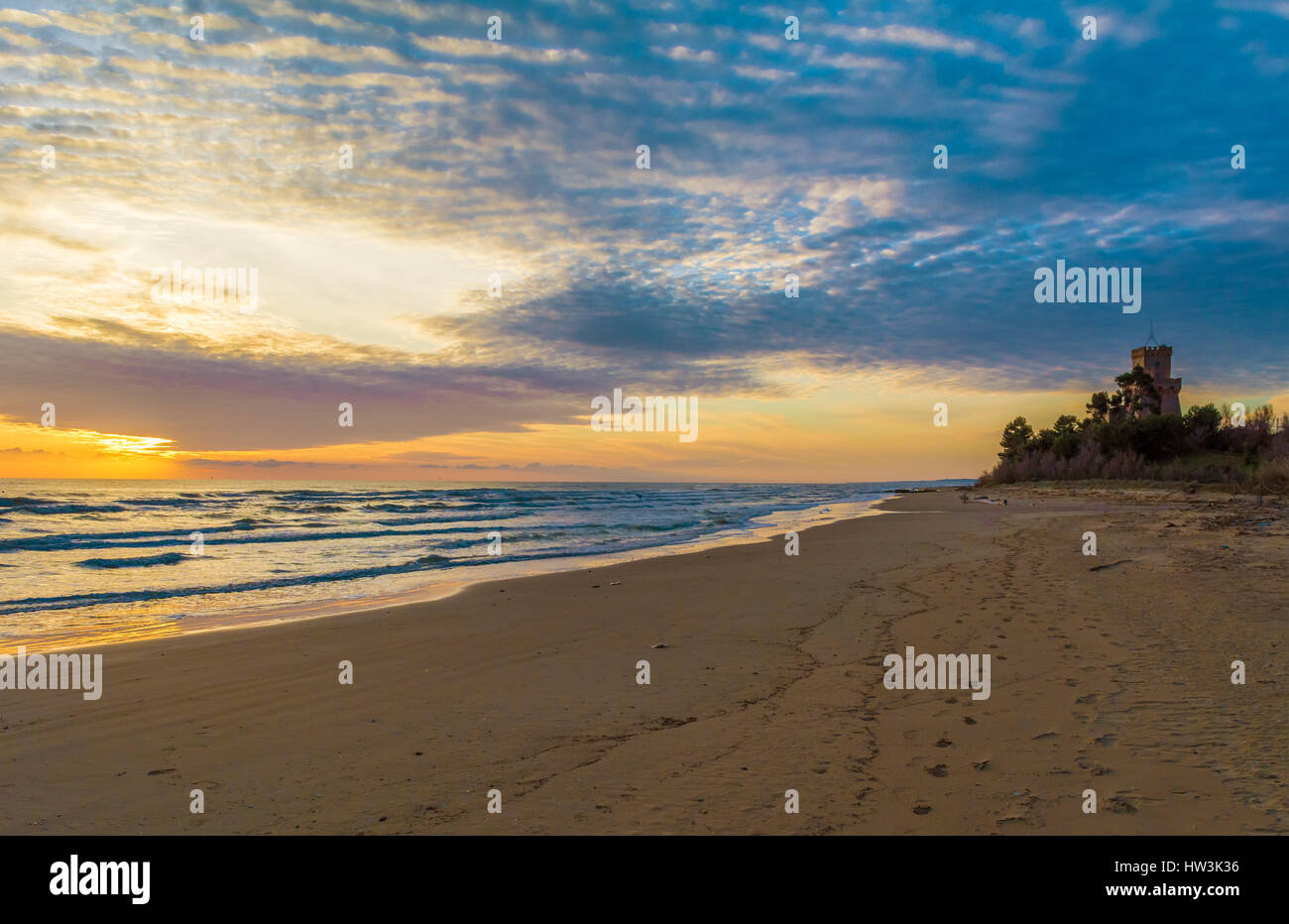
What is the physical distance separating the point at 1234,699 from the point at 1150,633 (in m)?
2.64

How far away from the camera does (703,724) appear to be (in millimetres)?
5859

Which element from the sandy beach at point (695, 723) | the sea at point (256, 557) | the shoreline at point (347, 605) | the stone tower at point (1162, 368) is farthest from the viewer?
the stone tower at point (1162, 368)

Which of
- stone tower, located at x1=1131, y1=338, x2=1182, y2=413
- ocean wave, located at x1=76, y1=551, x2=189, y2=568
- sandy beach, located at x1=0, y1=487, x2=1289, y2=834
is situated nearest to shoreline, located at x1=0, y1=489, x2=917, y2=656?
sandy beach, located at x1=0, y1=487, x2=1289, y2=834

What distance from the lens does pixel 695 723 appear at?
592 centimetres

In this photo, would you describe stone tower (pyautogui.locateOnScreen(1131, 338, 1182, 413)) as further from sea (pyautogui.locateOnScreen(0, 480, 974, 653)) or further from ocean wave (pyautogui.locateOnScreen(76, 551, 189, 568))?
ocean wave (pyautogui.locateOnScreen(76, 551, 189, 568))

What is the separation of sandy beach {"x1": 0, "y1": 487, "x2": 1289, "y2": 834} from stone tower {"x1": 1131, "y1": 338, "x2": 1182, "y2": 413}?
275 feet

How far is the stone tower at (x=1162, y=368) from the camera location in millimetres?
77875

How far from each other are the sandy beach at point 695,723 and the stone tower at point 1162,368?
83890mm

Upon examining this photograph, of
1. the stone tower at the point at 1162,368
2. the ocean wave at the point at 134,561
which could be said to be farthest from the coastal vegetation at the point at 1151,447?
the ocean wave at the point at 134,561

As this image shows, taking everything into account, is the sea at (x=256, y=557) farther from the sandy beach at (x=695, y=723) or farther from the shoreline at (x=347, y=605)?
the sandy beach at (x=695, y=723)

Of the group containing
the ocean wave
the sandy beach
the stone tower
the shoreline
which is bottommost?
the shoreline

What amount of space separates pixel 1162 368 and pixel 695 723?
9770cm

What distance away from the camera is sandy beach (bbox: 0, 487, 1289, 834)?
4195mm
